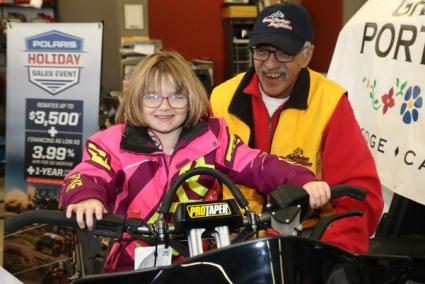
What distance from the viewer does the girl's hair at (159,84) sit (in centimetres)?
181

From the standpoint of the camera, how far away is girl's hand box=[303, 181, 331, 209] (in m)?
1.45

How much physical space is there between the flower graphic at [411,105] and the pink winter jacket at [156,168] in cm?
101

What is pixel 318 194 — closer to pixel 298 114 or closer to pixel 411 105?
pixel 298 114

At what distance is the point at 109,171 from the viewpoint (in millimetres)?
1729

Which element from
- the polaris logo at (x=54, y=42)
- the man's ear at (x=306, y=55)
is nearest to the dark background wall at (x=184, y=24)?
the polaris logo at (x=54, y=42)

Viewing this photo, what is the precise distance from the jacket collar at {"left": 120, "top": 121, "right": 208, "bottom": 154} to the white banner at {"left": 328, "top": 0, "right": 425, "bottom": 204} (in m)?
1.10

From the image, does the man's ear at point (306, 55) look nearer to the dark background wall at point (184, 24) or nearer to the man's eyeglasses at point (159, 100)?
the man's eyeglasses at point (159, 100)

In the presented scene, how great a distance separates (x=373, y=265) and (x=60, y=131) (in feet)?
8.24

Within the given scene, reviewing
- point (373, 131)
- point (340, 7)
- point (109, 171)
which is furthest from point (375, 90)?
point (340, 7)

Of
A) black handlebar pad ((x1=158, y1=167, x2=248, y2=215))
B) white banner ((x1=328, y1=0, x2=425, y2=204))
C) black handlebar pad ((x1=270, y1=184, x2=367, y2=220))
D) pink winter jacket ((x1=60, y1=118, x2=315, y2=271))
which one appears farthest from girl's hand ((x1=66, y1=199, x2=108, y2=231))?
white banner ((x1=328, y1=0, x2=425, y2=204))

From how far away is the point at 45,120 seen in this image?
11.2ft

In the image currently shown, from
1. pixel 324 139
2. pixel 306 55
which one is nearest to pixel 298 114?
pixel 324 139

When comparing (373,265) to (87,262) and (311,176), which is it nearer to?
(311,176)

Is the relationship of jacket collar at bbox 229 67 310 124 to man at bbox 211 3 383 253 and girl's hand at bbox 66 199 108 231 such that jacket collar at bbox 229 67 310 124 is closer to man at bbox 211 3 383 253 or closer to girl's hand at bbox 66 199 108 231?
man at bbox 211 3 383 253
